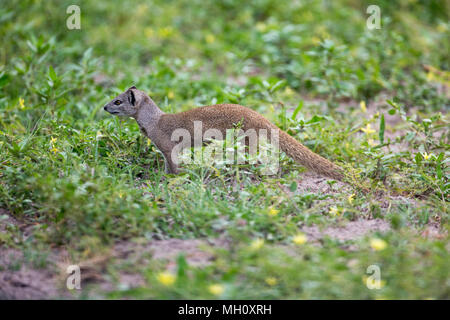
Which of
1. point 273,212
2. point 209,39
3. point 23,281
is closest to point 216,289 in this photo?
point 273,212

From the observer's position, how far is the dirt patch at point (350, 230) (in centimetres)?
308

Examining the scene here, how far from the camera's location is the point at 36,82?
16.8 feet

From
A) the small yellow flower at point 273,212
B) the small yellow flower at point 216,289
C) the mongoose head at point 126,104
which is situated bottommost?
the small yellow flower at point 216,289

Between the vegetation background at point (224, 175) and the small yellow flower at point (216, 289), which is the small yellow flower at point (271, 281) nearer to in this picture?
the vegetation background at point (224, 175)

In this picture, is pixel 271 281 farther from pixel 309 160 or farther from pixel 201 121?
pixel 201 121

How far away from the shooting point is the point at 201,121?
159 inches

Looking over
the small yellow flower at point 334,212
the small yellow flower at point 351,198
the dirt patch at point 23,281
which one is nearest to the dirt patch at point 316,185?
the small yellow flower at point 351,198

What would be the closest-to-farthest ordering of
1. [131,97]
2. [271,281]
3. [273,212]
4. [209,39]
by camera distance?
[271,281], [273,212], [131,97], [209,39]

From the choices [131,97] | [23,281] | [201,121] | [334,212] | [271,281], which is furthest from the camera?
[131,97]

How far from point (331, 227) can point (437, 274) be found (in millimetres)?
860

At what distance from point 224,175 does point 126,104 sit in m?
1.15

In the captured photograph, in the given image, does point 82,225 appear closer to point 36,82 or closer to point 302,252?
point 302,252

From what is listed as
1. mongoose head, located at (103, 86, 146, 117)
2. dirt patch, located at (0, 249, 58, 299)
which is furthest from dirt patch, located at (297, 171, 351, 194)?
dirt patch, located at (0, 249, 58, 299)
